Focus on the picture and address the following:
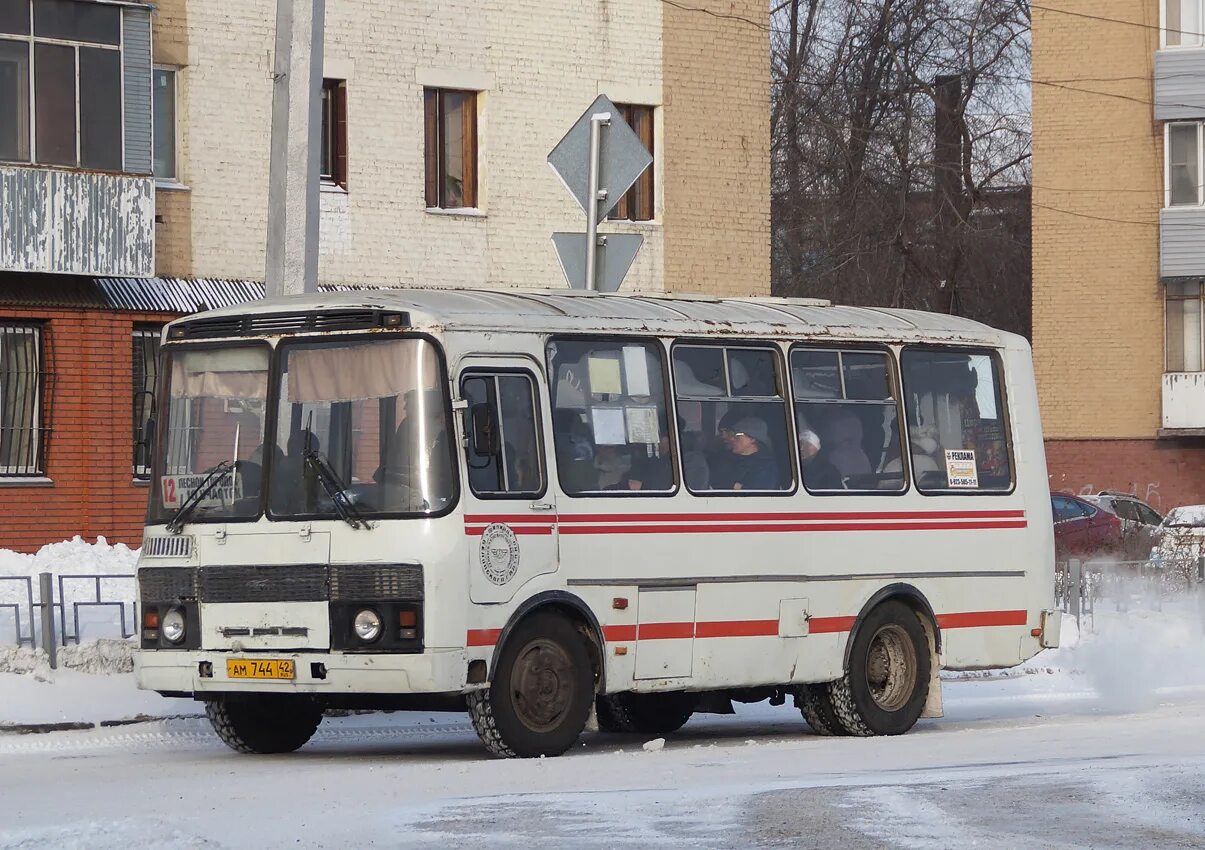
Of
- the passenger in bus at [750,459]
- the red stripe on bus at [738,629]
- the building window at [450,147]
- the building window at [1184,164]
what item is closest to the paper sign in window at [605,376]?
the passenger in bus at [750,459]

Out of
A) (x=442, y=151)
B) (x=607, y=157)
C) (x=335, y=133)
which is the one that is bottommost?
(x=607, y=157)

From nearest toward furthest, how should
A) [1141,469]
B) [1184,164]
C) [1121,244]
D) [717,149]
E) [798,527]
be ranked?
[798,527], [717,149], [1184,164], [1141,469], [1121,244]

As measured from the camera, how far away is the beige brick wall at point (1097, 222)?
48344 mm

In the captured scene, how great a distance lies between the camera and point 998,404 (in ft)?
54.8

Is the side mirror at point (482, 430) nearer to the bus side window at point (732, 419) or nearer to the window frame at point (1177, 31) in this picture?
the bus side window at point (732, 419)

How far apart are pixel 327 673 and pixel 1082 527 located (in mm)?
29692

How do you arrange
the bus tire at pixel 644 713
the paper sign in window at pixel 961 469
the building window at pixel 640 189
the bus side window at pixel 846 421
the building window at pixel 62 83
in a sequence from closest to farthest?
1. the bus side window at pixel 846 421
2. the bus tire at pixel 644 713
3. the paper sign in window at pixel 961 469
4. the building window at pixel 62 83
5. the building window at pixel 640 189

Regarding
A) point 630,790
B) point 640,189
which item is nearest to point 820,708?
point 630,790

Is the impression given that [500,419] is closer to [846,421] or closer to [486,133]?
[846,421]

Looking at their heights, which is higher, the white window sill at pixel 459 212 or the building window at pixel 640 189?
the building window at pixel 640 189

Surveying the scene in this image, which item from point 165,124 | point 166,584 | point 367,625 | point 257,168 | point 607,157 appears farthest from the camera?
point 257,168

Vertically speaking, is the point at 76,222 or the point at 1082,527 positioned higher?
the point at 76,222

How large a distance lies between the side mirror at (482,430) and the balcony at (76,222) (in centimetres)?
1335

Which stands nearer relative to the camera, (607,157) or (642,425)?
(642,425)
